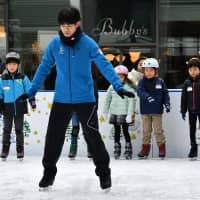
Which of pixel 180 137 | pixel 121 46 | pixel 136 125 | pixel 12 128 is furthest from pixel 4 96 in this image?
pixel 121 46

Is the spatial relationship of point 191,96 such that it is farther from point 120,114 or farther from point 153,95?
point 120,114

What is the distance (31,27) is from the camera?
13.7 meters

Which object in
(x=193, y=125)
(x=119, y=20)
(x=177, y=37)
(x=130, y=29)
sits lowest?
(x=193, y=125)

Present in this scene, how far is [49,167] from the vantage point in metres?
5.70

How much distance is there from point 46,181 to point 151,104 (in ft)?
9.90

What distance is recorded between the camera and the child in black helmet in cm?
817

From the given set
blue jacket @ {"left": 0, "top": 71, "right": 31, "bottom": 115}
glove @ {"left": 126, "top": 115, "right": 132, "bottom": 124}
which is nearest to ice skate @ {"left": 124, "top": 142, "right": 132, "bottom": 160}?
glove @ {"left": 126, "top": 115, "right": 132, "bottom": 124}

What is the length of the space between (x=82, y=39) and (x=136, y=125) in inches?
135

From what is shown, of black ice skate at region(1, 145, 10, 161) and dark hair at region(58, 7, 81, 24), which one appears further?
black ice skate at region(1, 145, 10, 161)

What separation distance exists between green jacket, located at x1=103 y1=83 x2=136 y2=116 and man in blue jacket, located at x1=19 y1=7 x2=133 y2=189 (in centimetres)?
287

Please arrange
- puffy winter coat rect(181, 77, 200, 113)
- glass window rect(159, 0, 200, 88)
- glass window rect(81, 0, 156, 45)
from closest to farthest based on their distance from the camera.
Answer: puffy winter coat rect(181, 77, 200, 113) → glass window rect(159, 0, 200, 88) → glass window rect(81, 0, 156, 45)

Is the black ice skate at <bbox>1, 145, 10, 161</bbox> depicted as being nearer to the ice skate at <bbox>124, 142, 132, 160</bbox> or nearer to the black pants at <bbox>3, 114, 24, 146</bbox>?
A: the black pants at <bbox>3, 114, 24, 146</bbox>

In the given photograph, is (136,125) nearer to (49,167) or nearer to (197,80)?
(197,80)

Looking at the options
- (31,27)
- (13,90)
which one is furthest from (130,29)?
(13,90)
